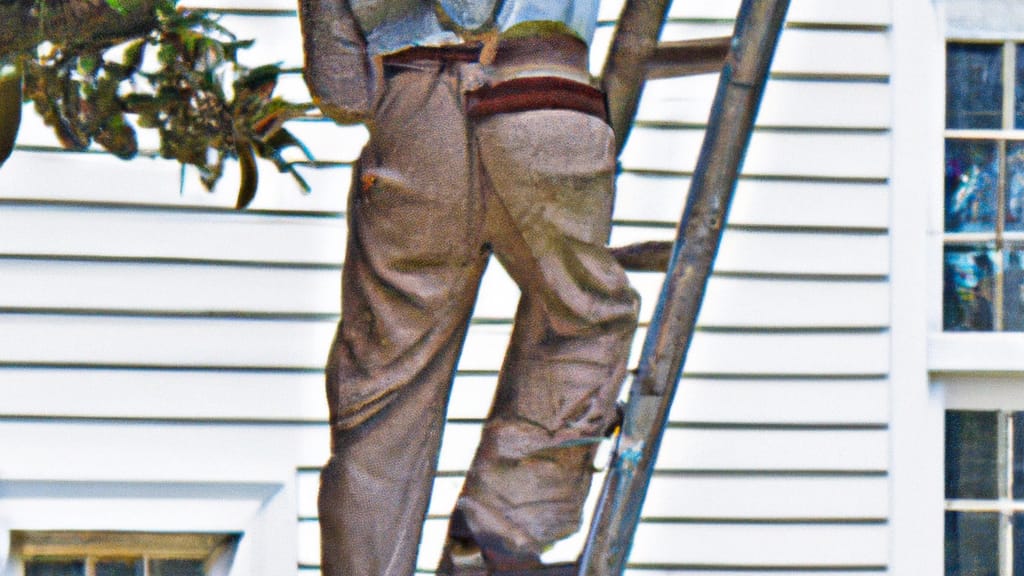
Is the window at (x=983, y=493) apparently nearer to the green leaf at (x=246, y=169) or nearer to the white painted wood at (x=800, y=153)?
the white painted wood at (x=800, y=153)

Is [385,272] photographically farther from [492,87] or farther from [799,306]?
[799,306]

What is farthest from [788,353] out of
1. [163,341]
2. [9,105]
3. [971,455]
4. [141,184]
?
[9,105]

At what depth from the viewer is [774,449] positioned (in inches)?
150

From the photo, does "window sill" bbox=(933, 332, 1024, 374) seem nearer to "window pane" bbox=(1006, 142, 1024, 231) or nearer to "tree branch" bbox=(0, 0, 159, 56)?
"window pane" bbox=(1006, 142, 1024, 231)

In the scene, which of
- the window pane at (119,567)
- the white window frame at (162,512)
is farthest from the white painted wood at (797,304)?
the window pane at (119,567)

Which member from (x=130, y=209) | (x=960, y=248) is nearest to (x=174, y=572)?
(x=130, y=209)

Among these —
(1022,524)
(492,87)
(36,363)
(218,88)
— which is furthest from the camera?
(1022,524)

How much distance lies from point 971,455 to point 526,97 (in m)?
2.49

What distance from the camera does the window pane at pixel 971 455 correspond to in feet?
12.9

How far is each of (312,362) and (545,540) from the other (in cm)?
189

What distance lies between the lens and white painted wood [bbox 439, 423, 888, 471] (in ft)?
12.4

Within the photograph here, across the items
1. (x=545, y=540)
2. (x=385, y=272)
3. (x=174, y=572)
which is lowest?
(x=174, y=572)

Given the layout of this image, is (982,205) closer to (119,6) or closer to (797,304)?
(797,304)

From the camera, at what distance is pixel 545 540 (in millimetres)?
1913
